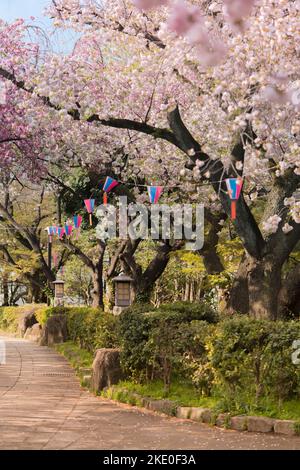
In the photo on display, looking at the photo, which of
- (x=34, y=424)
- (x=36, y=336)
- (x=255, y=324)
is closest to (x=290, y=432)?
(x=255, y=324)

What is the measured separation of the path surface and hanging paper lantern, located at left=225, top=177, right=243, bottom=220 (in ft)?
12.0

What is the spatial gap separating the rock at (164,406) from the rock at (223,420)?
3.01ft

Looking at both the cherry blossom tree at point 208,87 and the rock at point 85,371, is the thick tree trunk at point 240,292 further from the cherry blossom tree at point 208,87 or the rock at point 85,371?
the rock at point 85,371

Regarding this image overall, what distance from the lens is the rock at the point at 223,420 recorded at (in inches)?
345

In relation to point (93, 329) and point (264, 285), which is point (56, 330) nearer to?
point (93, 329)

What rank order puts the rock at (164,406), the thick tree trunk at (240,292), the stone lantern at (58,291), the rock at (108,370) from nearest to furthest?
the rock at (164,406)
the rock at (108,370)
the thick tree trunk at (240,292)
the stone lantern at (58,291)

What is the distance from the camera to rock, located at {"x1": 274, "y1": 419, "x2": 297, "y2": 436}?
8.22m

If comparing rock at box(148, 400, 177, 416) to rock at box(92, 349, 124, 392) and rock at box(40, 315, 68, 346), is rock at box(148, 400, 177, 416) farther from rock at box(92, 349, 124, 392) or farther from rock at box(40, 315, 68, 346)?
rock at box(40, 315, 68, 346)

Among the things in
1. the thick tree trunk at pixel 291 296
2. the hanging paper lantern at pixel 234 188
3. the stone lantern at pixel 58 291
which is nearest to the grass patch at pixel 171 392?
the hanging paper lantern at pixel 234 188

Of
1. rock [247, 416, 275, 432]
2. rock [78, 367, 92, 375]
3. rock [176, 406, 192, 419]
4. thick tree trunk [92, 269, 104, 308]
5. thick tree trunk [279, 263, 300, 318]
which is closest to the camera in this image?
rock [247, 416, 275, 432]

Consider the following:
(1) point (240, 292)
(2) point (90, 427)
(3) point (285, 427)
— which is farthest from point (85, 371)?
(3) point (285, 427)

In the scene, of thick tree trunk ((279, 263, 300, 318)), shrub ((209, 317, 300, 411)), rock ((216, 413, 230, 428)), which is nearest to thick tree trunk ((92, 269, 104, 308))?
thick tree trunk ((279, 263, 300, 318))

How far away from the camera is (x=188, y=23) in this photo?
10.8 meters

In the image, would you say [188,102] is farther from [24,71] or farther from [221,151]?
[24,71]
